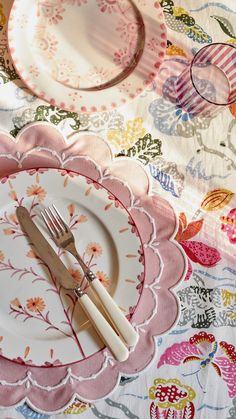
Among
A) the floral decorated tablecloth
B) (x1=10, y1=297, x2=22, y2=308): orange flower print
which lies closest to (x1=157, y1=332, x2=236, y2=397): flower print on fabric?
the floral decorated tablecloth

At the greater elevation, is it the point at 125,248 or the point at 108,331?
the point at 125,248

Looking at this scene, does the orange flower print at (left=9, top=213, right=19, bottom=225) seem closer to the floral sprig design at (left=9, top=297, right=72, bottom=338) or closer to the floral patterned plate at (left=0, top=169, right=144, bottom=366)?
the floral patterned plate at (left=0, top=169, right=144, bottom=366)

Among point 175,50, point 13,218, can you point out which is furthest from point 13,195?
point 175,50

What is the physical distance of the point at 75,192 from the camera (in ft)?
2.40

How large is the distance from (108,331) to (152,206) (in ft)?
0.66

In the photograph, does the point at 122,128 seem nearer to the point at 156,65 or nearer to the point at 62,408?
the point at 156,65

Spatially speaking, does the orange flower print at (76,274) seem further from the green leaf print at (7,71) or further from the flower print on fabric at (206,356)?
the green leaf print at (7,71)

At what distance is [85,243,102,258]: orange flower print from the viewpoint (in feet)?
2.38

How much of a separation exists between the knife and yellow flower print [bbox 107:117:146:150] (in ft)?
0.58

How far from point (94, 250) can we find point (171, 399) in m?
0.24

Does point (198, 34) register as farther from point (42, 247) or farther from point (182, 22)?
point (42, 247)

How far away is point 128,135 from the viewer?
790 millimetres

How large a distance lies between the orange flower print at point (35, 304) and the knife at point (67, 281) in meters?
0.04

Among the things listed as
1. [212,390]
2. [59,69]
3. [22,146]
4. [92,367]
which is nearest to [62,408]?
[92,367]
